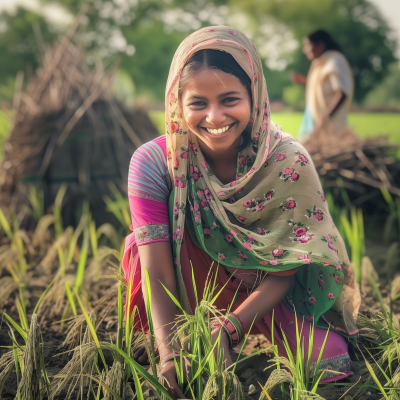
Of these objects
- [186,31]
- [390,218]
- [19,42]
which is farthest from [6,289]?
[186,31]

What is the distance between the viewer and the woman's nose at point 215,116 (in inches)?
60.2

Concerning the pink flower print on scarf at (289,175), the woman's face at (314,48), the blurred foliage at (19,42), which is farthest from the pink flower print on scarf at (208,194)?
the blurred foliage at (19,42)

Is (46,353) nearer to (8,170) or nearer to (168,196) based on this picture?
(168,196)

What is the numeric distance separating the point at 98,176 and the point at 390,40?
19.4 metres

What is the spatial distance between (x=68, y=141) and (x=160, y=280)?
7.73 ft

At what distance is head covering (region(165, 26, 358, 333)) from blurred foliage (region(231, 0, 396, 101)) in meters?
17.0

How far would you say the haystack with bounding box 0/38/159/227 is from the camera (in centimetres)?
352

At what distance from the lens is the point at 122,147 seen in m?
3.79

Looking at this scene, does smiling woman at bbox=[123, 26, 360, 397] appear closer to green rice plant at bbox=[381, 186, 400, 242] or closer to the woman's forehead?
the woman's forehead

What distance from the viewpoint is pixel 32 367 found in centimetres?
119

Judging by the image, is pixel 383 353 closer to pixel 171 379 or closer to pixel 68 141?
pixel 171 379

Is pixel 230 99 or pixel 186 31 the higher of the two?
pixel 186 31

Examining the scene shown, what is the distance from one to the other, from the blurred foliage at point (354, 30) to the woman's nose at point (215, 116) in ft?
56.1

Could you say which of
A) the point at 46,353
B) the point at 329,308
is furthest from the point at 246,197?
the point at 46,353
